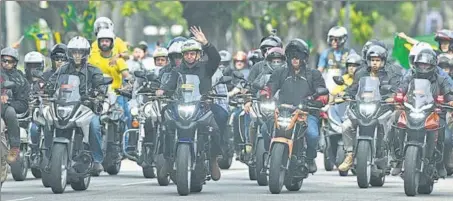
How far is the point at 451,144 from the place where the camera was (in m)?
20.8

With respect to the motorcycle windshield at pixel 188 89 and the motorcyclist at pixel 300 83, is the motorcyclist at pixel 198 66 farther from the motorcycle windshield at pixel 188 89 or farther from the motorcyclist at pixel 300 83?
the motorcyclist at pixel 300 83

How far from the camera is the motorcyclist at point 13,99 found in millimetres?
21141

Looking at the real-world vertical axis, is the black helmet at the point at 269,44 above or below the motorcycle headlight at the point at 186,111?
above

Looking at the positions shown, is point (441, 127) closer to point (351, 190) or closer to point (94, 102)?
point (351, 190)

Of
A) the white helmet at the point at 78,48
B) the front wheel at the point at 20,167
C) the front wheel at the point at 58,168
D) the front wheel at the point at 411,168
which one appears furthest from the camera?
the front wheel at the point at 20,167

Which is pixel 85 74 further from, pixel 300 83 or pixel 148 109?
pixel 300 83

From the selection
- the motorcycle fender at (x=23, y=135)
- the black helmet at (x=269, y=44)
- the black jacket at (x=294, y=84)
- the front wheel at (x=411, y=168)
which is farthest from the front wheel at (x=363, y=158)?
the motorcycle fender at (x=23, y=135)

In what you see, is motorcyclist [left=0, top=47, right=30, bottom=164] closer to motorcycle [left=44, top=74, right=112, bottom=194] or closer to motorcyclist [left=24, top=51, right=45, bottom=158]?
motorcyclist [left=24, top=51, right=45, bottom=158]

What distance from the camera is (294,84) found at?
21.0 metres

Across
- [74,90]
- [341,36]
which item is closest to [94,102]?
[74,90]

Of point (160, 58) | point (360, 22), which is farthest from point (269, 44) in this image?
point (360, 22)

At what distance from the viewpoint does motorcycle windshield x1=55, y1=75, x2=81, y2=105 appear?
2077 cm

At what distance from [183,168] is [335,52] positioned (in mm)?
7839

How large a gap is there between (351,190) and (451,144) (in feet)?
4.26
